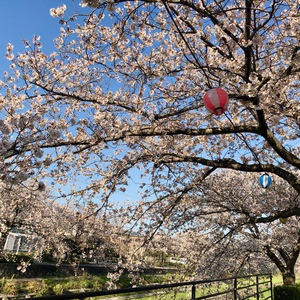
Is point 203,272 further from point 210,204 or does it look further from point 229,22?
point 229,22

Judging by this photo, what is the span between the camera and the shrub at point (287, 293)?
392 inches

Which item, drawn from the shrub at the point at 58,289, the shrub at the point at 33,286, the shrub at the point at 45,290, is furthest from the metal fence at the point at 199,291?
the shrub at the point at 33,286

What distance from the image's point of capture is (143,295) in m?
14.0

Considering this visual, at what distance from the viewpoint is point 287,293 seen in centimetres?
1003

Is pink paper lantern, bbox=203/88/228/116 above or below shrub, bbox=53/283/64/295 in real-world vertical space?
above

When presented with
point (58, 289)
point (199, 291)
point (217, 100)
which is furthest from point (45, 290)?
point (217, 100)

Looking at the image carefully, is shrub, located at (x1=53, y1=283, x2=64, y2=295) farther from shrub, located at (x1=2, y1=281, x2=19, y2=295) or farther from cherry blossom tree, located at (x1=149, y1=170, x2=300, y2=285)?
cherry blossom tree, located at (x1=149, y1=170, x2=300, y2=285)

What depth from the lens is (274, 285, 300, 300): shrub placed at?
9.95 m

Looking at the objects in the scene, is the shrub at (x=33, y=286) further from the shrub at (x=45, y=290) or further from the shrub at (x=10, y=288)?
the shrub at (x=10, y=288)

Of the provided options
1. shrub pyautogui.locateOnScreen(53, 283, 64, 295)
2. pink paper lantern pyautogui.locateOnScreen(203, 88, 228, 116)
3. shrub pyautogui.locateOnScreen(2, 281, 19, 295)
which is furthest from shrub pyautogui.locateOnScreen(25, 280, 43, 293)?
pink paper lantern pyautogui.locateOnScreen(203, 88, 228, 116)

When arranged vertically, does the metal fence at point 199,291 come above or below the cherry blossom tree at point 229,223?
below

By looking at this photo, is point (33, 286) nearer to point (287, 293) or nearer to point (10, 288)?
point (10, 288)

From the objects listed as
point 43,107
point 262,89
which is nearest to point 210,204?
point 262,89

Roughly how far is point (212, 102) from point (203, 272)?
695cm
